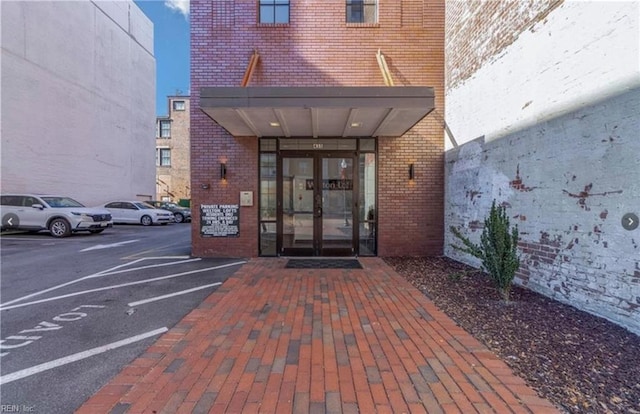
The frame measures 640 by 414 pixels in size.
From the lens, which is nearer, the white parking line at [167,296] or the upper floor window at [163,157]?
the white parking line at [167,296]

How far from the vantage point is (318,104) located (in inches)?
208

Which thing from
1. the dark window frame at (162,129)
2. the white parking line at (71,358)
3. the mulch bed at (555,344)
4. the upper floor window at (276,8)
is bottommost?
the white parking line at (71,358)

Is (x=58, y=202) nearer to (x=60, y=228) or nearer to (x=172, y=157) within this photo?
(x=60, y=228)

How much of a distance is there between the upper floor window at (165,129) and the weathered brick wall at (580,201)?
34.5m

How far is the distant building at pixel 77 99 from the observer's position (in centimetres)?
1350

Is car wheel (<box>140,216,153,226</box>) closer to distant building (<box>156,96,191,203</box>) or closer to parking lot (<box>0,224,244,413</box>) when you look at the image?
parking lot (<box>0,224,244,413</box>)

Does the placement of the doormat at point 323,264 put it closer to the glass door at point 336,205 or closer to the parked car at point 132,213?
the glass door at point 336,205

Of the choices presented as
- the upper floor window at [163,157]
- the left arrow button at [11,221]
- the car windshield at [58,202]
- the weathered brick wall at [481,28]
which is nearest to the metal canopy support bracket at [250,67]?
the weathered brick wall at [481,28]

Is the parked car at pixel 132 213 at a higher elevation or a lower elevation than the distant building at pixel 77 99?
lower

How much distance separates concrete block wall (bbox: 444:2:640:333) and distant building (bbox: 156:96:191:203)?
1268 inches

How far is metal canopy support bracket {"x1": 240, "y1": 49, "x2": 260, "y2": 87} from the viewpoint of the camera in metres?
6.83

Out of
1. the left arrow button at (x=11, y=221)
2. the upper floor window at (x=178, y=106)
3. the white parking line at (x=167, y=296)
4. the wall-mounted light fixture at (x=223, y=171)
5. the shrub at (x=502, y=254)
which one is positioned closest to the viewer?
the shrub at (x=502, y=254)

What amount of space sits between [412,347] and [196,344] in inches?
85.5

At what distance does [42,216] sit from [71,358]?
12525 millimetres
